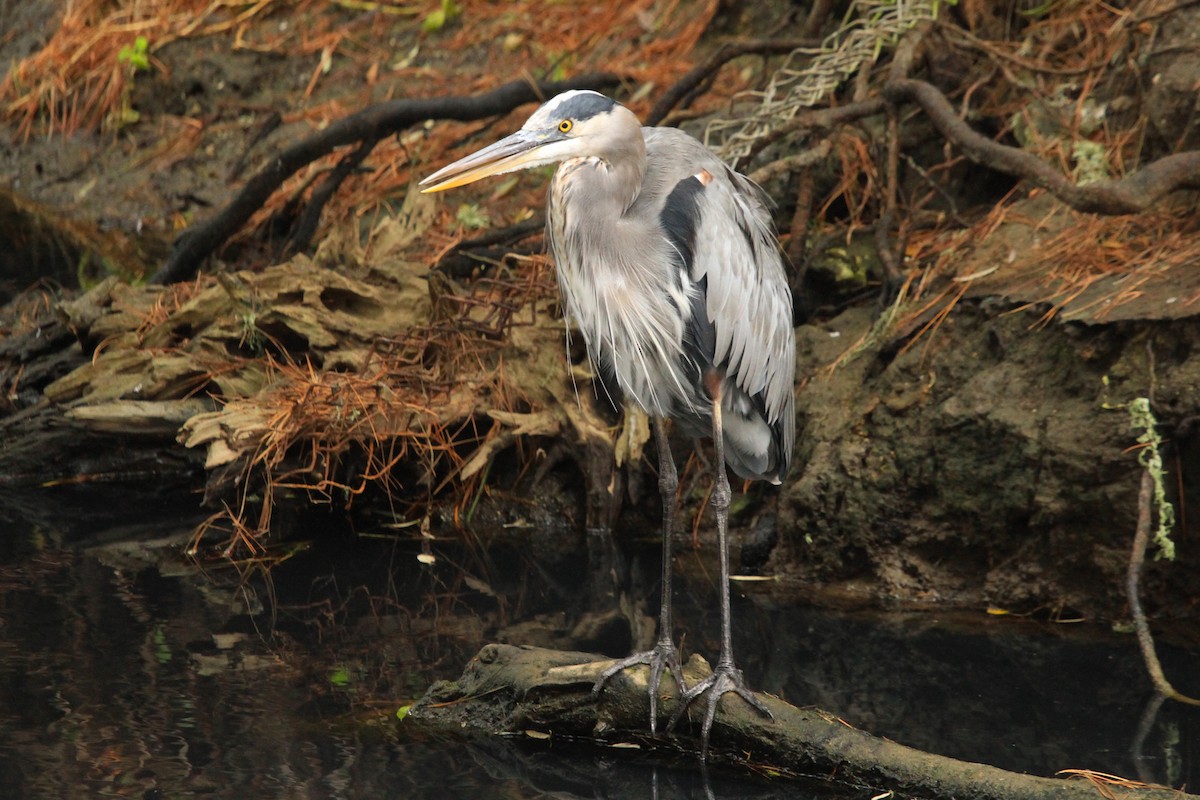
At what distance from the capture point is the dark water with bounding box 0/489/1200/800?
3.26m

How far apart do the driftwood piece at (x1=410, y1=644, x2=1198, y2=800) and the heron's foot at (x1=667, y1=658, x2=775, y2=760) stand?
2 cm

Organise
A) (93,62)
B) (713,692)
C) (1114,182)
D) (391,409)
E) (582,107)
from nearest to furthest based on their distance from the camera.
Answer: (713,692) → (582,107) → (1114,182) → (391,409) → (93,62)

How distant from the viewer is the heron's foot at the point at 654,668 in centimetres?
338

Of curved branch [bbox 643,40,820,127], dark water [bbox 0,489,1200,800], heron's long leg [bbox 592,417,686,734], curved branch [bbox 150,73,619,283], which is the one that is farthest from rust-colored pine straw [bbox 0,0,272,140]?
heron's long leg [bbox 592,417,686,734]

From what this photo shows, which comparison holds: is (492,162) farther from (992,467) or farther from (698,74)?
(698,74)

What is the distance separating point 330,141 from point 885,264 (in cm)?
263

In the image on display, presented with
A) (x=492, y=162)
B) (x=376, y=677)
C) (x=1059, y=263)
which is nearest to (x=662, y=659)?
(x=376, y=677)

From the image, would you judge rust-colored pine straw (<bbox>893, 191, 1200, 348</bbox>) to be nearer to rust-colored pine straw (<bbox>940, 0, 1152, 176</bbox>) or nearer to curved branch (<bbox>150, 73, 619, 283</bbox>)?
rust-colored pine straw (<bbox>940, 0, 1152, 176</bbox>)

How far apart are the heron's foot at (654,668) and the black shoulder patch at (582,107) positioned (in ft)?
4.59

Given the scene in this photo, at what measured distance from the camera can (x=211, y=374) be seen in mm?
5500

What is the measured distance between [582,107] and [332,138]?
9.71ft

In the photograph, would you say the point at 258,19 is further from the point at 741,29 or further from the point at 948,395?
the point at 948,395

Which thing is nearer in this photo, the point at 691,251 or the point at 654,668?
the point at 654,668

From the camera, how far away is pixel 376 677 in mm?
3850
